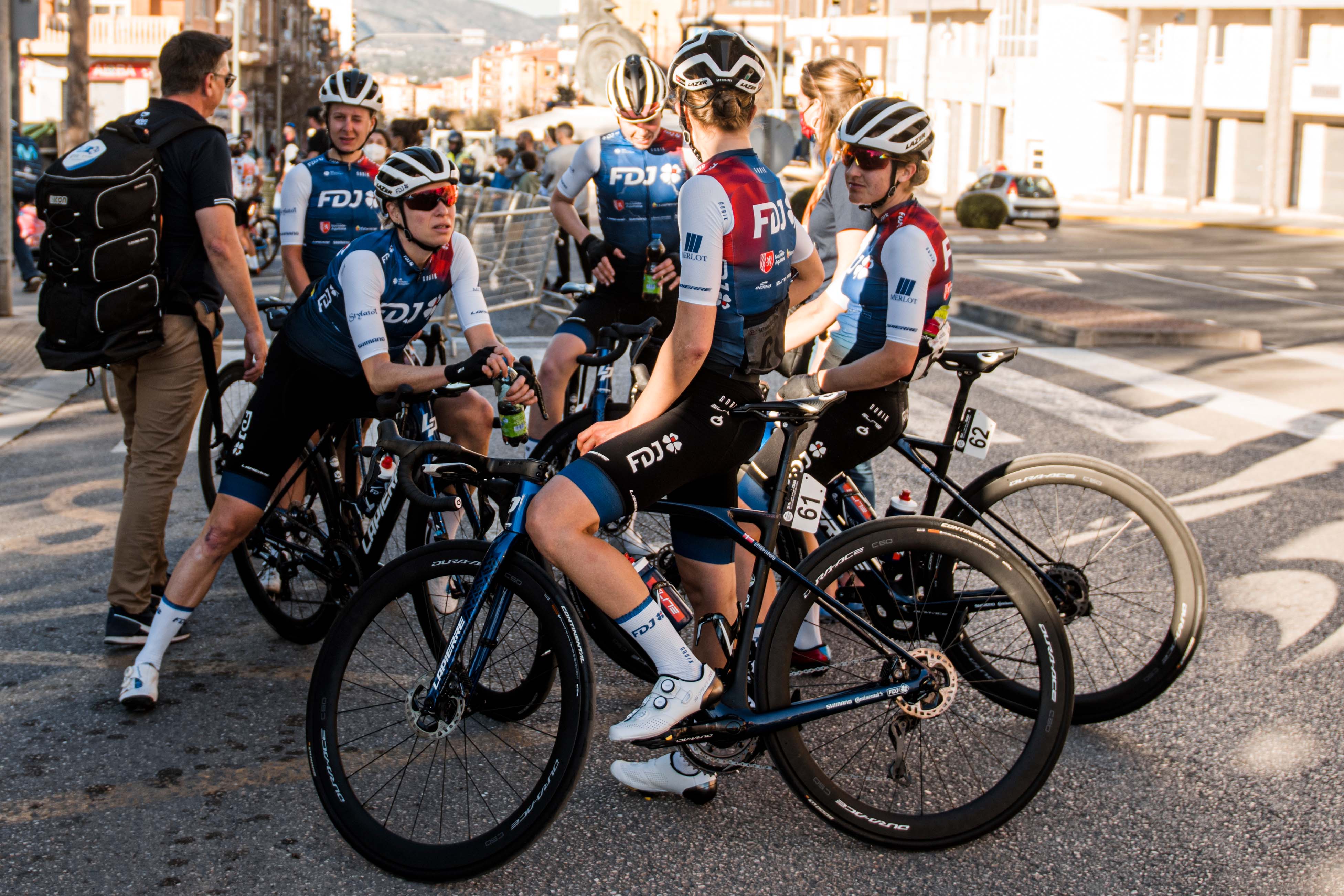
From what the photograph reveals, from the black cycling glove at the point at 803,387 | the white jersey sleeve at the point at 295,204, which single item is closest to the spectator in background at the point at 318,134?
the white jersey sleeve at the point at 295,204

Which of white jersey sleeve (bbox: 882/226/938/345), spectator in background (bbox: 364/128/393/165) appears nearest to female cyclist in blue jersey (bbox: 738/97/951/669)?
white jersey sleeve (bbox: 882/226/938/345)

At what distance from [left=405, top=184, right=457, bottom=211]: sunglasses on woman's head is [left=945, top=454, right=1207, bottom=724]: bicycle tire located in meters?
1.93

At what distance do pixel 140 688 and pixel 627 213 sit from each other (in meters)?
3.30

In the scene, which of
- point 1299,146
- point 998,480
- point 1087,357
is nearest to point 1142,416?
point 1087,357

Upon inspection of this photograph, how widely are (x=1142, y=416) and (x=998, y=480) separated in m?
5.72

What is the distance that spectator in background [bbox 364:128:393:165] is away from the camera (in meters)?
12.8

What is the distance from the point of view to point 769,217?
12.0ft

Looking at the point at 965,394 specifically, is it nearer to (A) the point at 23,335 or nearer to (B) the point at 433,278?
(B) the point at 433,278

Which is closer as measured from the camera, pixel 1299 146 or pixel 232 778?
pixel 232 778

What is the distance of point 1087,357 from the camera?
12281mm

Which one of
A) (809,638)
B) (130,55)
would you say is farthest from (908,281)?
(130,55)

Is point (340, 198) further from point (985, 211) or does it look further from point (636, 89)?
point (985, 211)

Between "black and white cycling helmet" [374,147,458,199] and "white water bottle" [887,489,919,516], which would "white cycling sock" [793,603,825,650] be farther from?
"black and white cycling helmet" [374,147,458,199]

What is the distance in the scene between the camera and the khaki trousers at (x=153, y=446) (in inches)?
198
